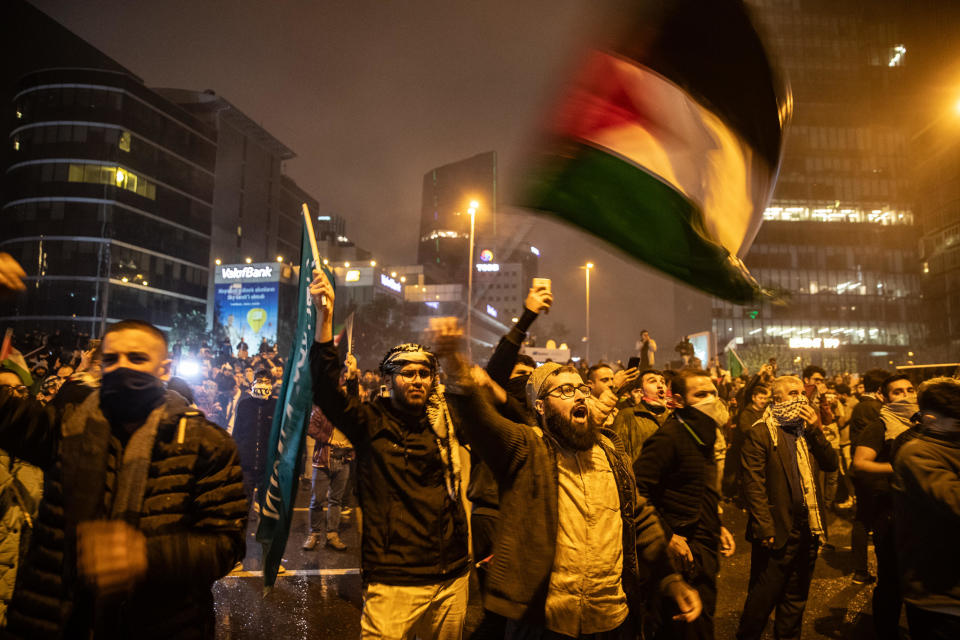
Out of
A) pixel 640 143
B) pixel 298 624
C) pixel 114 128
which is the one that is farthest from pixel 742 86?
pixel 114 128

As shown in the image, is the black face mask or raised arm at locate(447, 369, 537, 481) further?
raised arm at locate(447, 369, 537, 481)

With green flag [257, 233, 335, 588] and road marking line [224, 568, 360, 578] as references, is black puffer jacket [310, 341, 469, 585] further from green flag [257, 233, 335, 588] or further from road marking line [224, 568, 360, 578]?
road marking line [224, 568, 360, 578]

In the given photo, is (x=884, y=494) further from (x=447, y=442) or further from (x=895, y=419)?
(x=447, y=442)

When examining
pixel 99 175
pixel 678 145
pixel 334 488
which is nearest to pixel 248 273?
pixel 99 175

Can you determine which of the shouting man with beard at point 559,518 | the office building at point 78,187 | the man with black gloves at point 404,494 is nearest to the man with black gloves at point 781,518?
the shouting man with beard at point 559,518

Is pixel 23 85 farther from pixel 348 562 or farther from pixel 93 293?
pixel 348 562

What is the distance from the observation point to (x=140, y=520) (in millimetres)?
2184

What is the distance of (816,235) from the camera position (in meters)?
83.2

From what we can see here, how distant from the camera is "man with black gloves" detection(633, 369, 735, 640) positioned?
3855 millimetres

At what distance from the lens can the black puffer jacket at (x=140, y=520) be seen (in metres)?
2.09

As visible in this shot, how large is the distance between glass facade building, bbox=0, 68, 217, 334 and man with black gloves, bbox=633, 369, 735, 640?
200 ft

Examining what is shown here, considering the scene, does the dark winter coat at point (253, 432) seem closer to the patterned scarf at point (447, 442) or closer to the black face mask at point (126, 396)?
the patterned scarf at point (447, 442)

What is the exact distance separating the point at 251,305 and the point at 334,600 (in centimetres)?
6012

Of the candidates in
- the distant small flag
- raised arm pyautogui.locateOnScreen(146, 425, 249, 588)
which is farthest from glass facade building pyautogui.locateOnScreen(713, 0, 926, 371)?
raised arm pyautogui.locateOnScreen(146, 425, 249, 588)
